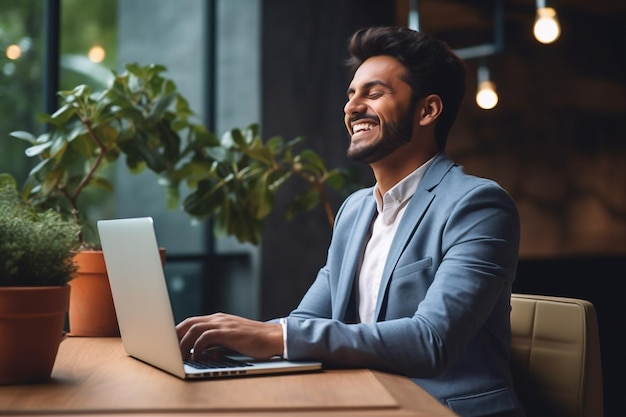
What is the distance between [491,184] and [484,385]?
0.44 m

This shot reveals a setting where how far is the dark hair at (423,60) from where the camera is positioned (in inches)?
82.7

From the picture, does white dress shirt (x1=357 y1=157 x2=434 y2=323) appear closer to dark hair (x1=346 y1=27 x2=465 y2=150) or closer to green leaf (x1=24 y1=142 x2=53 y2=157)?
dark hair (x1=346 y1=27 x2=465 y2=150)

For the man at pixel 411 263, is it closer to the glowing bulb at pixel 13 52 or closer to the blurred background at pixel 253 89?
the blurred background at pixel 253 89

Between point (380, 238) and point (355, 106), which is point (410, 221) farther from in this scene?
point (355, 106)

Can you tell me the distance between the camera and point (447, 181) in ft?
6.23

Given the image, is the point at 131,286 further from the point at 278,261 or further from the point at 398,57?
the point at 278,261

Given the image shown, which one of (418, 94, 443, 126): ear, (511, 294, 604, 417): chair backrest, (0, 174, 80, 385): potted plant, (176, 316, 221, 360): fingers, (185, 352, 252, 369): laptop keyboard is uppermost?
(418, 94, 443, 126): ear

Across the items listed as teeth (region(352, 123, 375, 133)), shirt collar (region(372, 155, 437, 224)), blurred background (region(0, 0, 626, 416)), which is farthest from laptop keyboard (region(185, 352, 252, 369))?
blurred background (region(0, 0, 626, 416))

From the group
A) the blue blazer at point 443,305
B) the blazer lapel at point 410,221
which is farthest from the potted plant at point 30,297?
the blazer lapel at point 410,221

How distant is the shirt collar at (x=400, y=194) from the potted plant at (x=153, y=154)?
32.1 inches

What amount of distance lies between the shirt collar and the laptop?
670 mm

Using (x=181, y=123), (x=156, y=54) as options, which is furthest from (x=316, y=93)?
(x=181, y=123)

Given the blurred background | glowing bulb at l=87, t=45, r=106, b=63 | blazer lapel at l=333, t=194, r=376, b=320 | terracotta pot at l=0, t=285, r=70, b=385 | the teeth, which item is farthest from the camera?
glowing bulb at l=87, t=45, r=106, b=63

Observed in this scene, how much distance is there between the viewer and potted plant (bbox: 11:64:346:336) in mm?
2814
